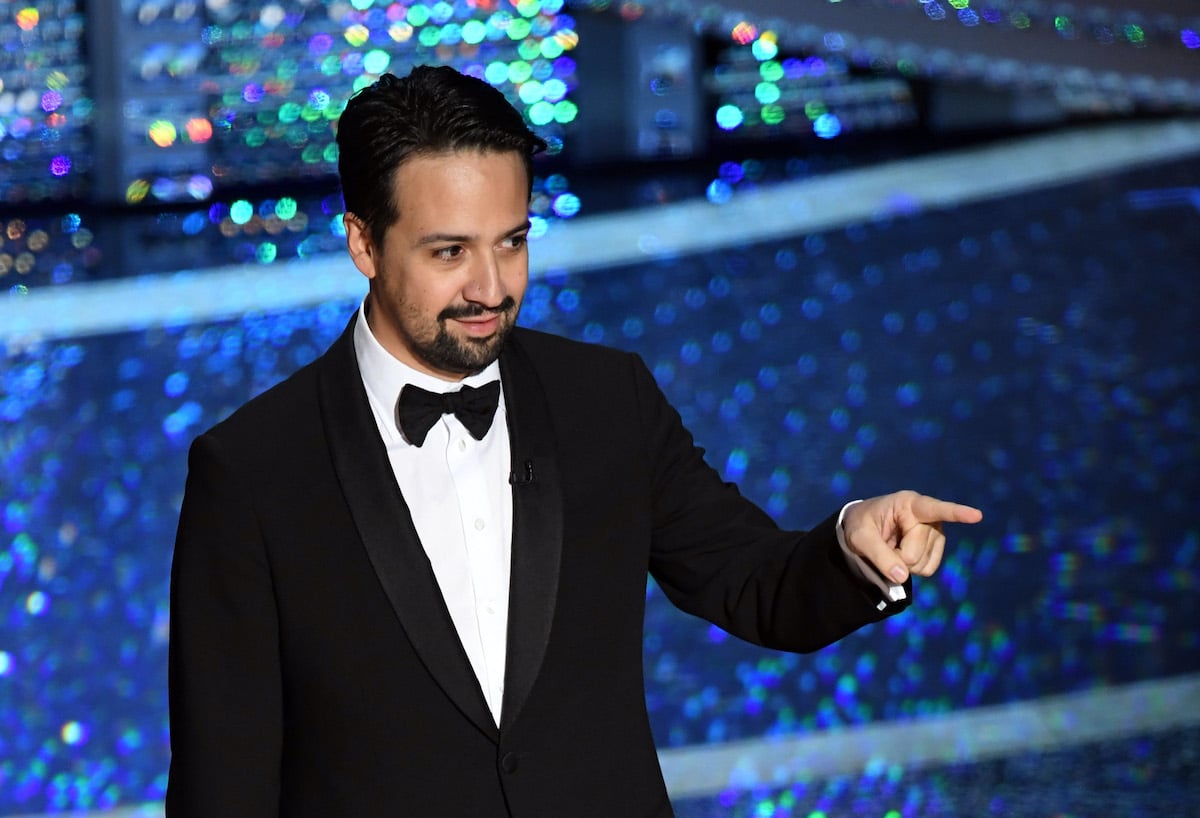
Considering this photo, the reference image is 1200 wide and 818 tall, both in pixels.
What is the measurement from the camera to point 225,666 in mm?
1428

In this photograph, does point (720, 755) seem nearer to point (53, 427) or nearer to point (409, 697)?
point (409, 697)

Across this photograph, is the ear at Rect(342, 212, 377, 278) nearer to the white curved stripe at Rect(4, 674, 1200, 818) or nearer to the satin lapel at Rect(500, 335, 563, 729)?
the satin lapel at Rect(500, 335, 563, 729)

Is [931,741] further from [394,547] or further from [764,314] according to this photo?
[764,314]

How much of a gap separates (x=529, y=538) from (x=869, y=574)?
0.30 meters

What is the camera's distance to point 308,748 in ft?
4.77

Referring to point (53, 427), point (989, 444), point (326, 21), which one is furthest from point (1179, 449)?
point (326, 21)

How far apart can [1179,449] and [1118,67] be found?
516 centimetres

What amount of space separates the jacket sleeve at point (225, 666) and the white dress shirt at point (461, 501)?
0.49ft

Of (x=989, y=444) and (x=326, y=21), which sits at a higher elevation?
(x=326, y=21)

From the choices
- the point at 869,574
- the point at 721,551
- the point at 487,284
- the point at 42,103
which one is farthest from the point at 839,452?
the point at 42,103

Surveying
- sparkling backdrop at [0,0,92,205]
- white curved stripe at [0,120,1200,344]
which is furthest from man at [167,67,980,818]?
sparkling backdrop at [0,0,92,205]

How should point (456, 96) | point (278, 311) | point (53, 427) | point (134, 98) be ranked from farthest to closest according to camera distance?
point (134, 98) → point (278, 311) → point (53, 427) → point (456, 96)

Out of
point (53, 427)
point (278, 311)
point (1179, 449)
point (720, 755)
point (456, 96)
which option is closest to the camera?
point (456, 96)

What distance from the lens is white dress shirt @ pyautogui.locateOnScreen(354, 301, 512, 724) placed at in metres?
1.45
